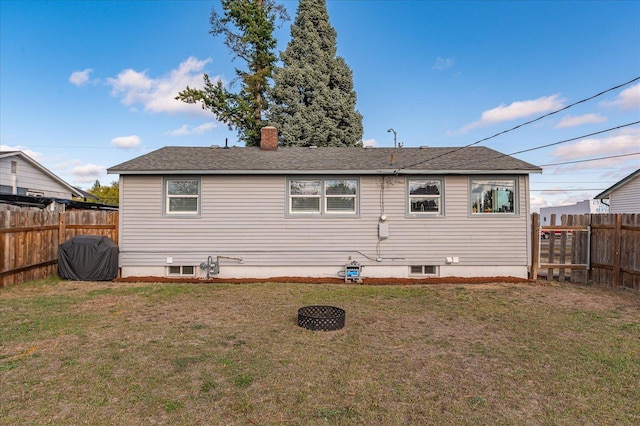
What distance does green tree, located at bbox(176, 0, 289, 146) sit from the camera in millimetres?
20688

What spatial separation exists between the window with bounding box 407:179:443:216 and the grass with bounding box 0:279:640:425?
3148mm

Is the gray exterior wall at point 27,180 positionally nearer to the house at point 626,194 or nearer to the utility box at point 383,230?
the utility box at point 383,230

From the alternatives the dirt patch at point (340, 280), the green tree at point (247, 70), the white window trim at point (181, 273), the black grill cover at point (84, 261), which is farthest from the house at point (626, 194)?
the black grill cover at point (84, 261)

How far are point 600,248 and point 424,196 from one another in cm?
468

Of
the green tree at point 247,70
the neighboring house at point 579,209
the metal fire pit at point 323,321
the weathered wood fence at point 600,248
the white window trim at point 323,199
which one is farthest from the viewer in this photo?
the neighboring house at point 579,209

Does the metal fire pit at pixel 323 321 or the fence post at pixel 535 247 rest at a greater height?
the fence post at pixel 535 247

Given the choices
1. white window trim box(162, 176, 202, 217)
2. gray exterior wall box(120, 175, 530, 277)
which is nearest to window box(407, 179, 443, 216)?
gray exterior wall box(120, 175, 530, 277)

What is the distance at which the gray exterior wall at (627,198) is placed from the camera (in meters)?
19.5

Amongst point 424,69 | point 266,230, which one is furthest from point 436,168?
point 424,69

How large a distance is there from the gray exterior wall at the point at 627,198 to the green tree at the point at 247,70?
2127cm

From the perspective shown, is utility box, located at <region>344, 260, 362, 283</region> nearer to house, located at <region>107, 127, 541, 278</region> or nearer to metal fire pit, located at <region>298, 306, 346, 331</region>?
house, located at <region>107, 127, 541, 278</region>

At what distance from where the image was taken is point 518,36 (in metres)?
12.6

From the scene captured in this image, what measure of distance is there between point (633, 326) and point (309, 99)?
1808cm

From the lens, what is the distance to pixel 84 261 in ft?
30.6
